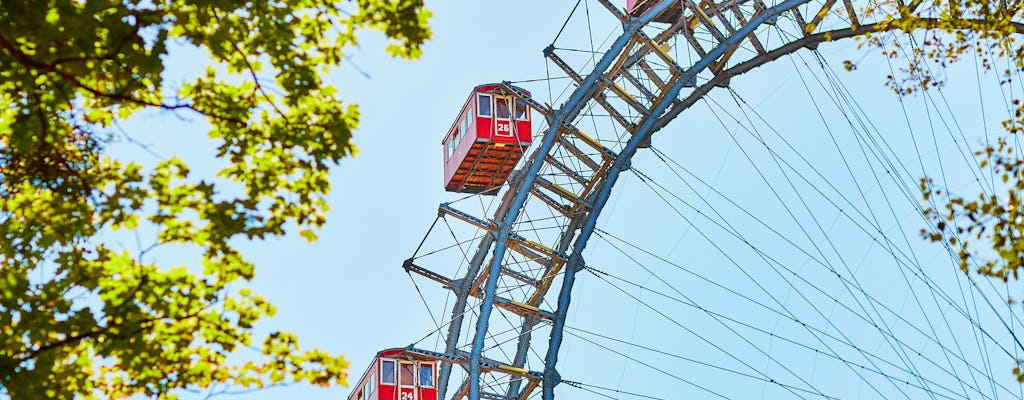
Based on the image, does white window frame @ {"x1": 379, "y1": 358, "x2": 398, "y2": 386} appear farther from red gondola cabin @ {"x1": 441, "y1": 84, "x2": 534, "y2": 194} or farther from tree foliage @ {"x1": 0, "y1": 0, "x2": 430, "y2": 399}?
tree foliage @ {"x1": 0, "y1": 0, "x2": 430, "y2": 399}

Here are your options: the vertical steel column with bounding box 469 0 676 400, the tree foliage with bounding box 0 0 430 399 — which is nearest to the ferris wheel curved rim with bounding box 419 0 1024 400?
the vertical steel column with bounding box 469 0 676 400

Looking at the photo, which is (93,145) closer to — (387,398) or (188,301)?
(188,301)

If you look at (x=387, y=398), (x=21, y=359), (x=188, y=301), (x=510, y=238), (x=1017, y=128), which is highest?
(x=510, y=238)

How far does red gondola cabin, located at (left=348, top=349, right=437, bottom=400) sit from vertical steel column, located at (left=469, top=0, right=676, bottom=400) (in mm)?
3532

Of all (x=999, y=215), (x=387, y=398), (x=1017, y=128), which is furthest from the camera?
(x=387, y=398)

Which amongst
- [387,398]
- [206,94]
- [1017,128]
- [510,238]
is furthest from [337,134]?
[387,398]

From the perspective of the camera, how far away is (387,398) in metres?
34.2

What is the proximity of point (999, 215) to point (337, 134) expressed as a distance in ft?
18.3

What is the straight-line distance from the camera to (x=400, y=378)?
34.5m

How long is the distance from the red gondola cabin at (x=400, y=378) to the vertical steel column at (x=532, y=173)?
139 inches

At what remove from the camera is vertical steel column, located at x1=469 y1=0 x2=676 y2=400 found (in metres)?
30.7

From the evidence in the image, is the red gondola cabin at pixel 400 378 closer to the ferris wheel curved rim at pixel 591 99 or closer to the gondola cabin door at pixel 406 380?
the gondola cabin door at pixel 406 380

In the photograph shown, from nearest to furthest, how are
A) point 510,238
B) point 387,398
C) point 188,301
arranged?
point 188,301, point 510,238, point 387,398

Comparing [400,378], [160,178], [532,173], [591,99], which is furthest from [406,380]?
[160,178]
